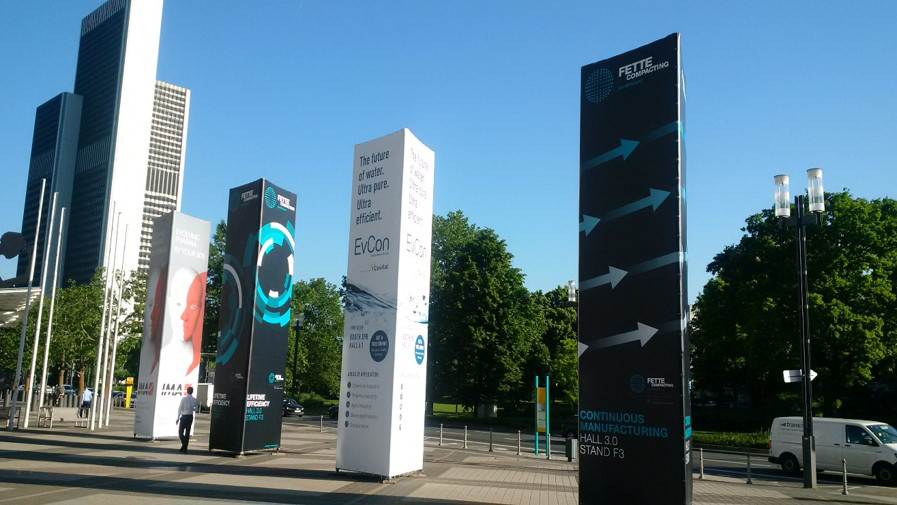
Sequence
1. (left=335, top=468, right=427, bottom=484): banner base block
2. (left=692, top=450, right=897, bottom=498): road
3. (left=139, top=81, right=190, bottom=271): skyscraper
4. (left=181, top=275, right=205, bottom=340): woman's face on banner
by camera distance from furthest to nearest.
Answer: (left=139, top=81, right=190, bottom=271): skyscraper
(left=181, top=275, right=205, bottom=340): woman's face on banner
(left=692, top=450, right=897, bottom=498): road
(left=335, top=468, right=427, bottom=484): banner base block

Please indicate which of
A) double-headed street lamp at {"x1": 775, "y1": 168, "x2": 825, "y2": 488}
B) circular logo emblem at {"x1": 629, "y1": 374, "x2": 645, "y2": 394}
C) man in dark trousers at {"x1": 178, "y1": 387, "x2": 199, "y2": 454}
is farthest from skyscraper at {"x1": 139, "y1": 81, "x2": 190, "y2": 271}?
circular logo emblem at {"x1": 629, "y1": 374, "x2": 645, "y2": 394}

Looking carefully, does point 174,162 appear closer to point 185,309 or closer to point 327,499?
point 185,309

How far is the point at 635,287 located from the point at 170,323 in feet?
56.7

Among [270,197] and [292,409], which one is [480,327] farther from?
[270,197]

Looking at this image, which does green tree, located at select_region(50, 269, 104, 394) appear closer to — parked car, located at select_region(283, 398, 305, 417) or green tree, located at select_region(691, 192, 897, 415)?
parked car, located at select_region(283, 398, 305, 417)

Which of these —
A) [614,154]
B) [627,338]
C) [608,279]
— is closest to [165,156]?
[614,154]

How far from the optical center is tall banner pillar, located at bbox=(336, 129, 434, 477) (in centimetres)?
1473

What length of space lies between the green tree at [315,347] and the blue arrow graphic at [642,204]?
59904 mm

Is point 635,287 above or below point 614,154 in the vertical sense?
below

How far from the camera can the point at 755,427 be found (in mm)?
41500

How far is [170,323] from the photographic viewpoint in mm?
22781

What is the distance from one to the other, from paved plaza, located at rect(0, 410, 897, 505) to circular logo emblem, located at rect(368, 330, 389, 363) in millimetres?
2690

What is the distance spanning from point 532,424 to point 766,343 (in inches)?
610

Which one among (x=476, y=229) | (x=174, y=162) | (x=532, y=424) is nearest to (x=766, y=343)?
(x=532, y=424)
